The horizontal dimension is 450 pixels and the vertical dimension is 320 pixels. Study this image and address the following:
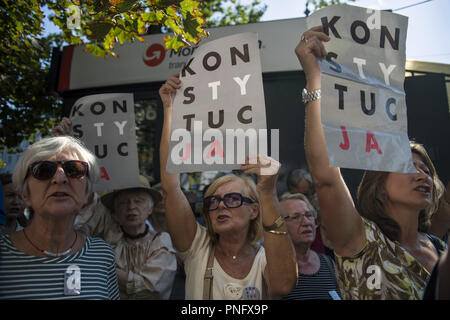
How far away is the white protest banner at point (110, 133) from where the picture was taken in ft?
9.50

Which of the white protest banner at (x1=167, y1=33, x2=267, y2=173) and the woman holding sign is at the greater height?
the white protest banner at (x1=167, y1=33, x2=267, y2=173)

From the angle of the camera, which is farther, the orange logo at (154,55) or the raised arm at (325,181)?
the orange logo at (154,55)

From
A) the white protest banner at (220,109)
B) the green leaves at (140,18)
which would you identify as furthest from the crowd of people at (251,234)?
the green leaves at (140,18)

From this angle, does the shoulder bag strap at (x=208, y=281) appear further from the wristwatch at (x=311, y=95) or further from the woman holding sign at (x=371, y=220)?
the wristwatch at (x=311, y=95)

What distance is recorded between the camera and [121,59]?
554 centimetres

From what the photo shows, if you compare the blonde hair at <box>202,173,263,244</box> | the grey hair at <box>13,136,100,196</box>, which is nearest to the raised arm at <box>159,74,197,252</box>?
the blonde hair at <box>202,173,263,244</box>

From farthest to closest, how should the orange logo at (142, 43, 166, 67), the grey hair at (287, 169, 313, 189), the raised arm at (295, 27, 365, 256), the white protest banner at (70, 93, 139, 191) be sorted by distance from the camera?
the orange logo at (142, 43, 166, 67) < the grey hair at (287, 169, 313, 189) < the white protest banner at (70, 93, 139, 191) < the raised arm at (295, 27, 365, 256)

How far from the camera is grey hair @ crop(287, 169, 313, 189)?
468 cm

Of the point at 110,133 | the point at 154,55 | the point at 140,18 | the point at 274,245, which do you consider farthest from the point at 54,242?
the point at 154,55

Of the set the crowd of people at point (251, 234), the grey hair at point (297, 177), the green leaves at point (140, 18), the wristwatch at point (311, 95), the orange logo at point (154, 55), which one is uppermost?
the orange logo at point (154, 55)

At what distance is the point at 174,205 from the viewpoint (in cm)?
223

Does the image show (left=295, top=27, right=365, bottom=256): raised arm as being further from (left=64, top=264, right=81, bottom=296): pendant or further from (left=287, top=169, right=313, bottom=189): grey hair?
(left=287, top=169, right=313, bottom=189): grey hair

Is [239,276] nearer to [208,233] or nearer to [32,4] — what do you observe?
[208,233]
